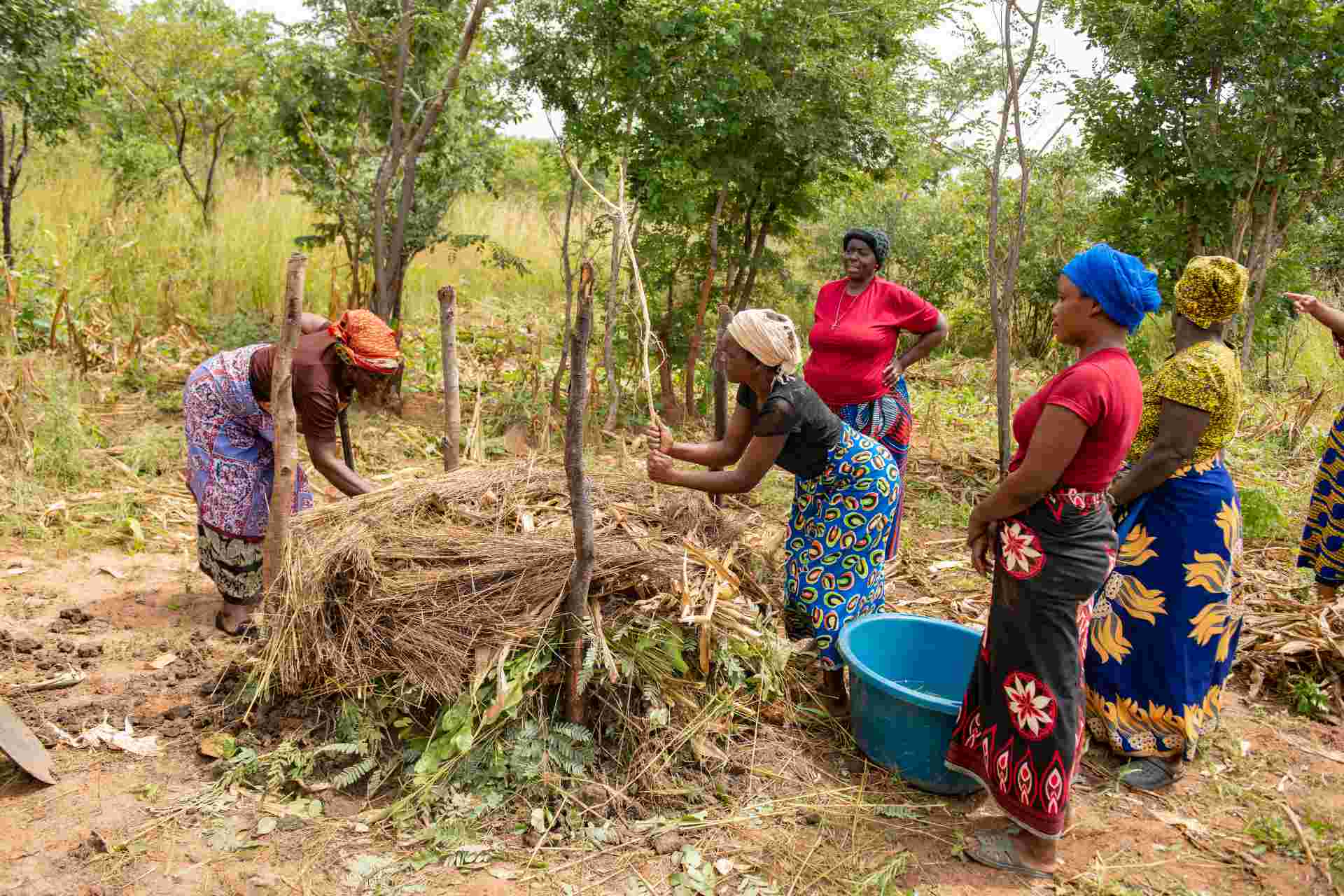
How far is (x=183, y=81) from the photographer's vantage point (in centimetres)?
959

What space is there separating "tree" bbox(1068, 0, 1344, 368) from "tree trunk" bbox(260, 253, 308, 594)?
18.5 feet

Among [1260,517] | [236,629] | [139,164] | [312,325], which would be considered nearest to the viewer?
[312,325]

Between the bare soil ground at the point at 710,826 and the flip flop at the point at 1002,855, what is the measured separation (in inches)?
1.3

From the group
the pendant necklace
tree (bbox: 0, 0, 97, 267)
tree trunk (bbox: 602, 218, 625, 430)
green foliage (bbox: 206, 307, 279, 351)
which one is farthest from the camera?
green foliage (bbox: 206, 307, 279, 351)

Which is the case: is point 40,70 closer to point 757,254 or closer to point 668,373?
point 668,373

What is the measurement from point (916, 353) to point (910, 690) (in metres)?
1.97

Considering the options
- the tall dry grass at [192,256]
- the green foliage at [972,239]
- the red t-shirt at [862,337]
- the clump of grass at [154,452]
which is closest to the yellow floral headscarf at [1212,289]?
the red t-shirt at [862,337]

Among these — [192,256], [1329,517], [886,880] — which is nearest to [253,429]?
[886,880]

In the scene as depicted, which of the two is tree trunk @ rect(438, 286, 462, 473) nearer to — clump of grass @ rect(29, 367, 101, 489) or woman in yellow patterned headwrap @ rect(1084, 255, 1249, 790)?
woman in yellow patterned headwrap @ rect(1084, 255, 1249, 790)

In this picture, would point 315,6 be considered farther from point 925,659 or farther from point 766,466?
point 925,659

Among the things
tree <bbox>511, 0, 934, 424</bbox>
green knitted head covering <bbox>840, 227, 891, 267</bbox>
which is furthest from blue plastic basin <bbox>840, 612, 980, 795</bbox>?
tree <bbox>511, 0, 934, 424</bbox>

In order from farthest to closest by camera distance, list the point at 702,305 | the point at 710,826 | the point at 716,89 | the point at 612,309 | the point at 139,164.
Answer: the point at 139,164
the point at 702,305
the point at 716,89
the point at 612,309
the point at 710,826

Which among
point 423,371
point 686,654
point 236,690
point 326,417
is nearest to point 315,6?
point 423,371

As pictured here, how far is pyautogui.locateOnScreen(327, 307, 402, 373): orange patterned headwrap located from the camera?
3354 mm
